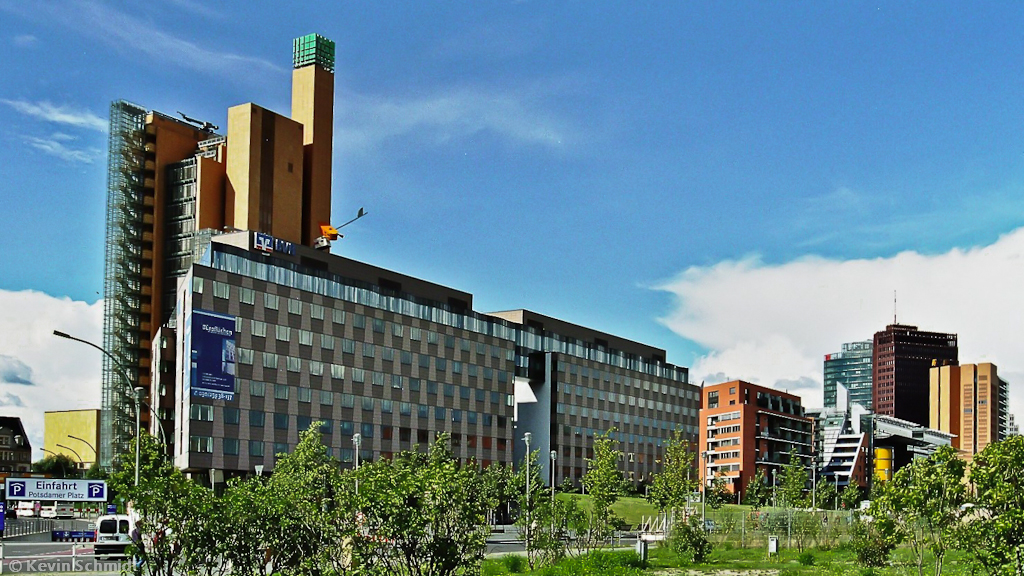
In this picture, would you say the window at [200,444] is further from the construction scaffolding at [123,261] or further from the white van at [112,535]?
the construction scaffolding at [123,261]

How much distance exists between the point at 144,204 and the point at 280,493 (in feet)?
498

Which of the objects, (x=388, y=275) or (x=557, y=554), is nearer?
(x=557, y=554)

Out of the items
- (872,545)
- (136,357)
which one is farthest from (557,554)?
(136,357)

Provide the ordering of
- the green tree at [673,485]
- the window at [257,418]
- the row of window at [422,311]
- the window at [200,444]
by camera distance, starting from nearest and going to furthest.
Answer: the green tree at [673,485], the window at [200,444], the window at [257,418], the row of window at [422,311]

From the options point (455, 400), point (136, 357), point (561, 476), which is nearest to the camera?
point (455, 400)

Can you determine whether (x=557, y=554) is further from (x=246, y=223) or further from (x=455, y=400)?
(x=246, y=223)

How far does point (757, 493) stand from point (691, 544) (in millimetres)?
91099

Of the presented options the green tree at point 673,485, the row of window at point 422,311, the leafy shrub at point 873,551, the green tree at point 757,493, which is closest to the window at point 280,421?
the row of window at point 422,311

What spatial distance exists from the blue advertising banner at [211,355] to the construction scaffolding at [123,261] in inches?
2511

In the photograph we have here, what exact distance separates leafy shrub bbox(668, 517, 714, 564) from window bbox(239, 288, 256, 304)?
60.5 meters

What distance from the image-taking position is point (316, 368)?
4523 inches

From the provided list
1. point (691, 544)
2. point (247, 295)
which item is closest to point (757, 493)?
point (247, 295)

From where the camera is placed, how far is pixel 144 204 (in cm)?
17025

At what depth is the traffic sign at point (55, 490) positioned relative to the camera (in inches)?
1869
